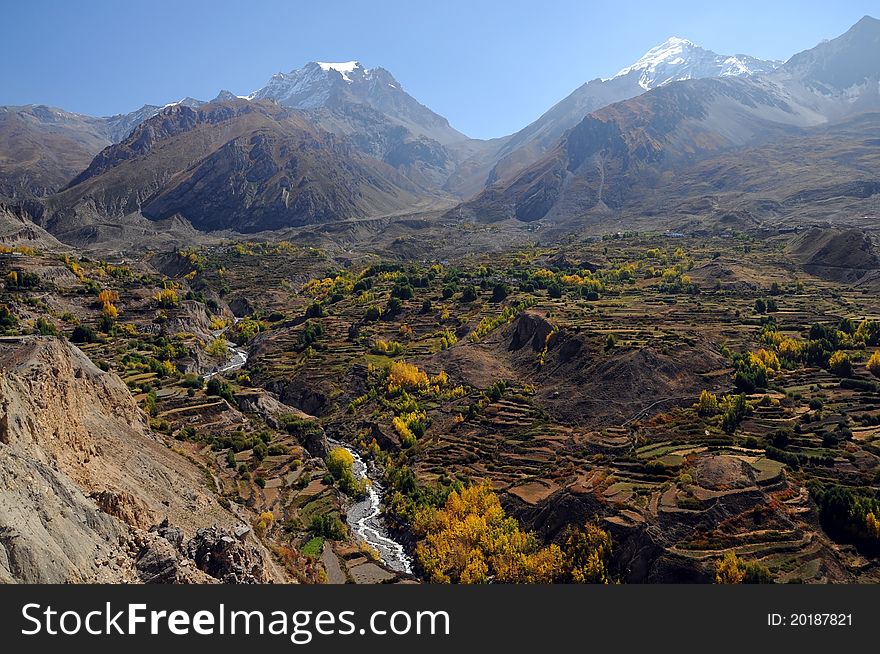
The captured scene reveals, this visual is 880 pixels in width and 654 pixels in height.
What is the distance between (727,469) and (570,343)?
45807 mm

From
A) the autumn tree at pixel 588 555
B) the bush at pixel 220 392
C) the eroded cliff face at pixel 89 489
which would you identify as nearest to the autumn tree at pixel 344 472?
the eroded cliff face at pixel 89 489

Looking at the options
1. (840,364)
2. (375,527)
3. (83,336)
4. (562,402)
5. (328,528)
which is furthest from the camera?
(83,336)

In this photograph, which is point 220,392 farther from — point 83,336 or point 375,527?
point 83,336

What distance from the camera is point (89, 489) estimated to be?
133 ft

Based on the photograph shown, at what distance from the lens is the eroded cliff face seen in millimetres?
30031

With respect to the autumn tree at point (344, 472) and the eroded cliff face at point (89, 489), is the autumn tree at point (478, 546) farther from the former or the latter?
the eroded cliff face at point (89, 489)

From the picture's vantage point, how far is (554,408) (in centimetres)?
8750

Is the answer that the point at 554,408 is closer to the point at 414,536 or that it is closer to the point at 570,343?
the point at 570,343

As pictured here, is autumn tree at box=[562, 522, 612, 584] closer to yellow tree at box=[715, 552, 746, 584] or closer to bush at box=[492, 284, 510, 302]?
yellow tree at box=[715, 552, 746, 584]

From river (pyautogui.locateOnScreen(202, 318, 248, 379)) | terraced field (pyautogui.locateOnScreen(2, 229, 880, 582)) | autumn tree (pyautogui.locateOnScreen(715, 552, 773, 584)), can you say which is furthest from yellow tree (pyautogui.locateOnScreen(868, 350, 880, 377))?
river (pyautogui.locateOnScreen(202, 318, 248, 379))

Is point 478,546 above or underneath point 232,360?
underneath

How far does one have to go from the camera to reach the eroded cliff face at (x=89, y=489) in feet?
98.5

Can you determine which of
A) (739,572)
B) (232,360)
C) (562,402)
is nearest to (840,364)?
(562,402)

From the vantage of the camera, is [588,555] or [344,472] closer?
[588,555]
